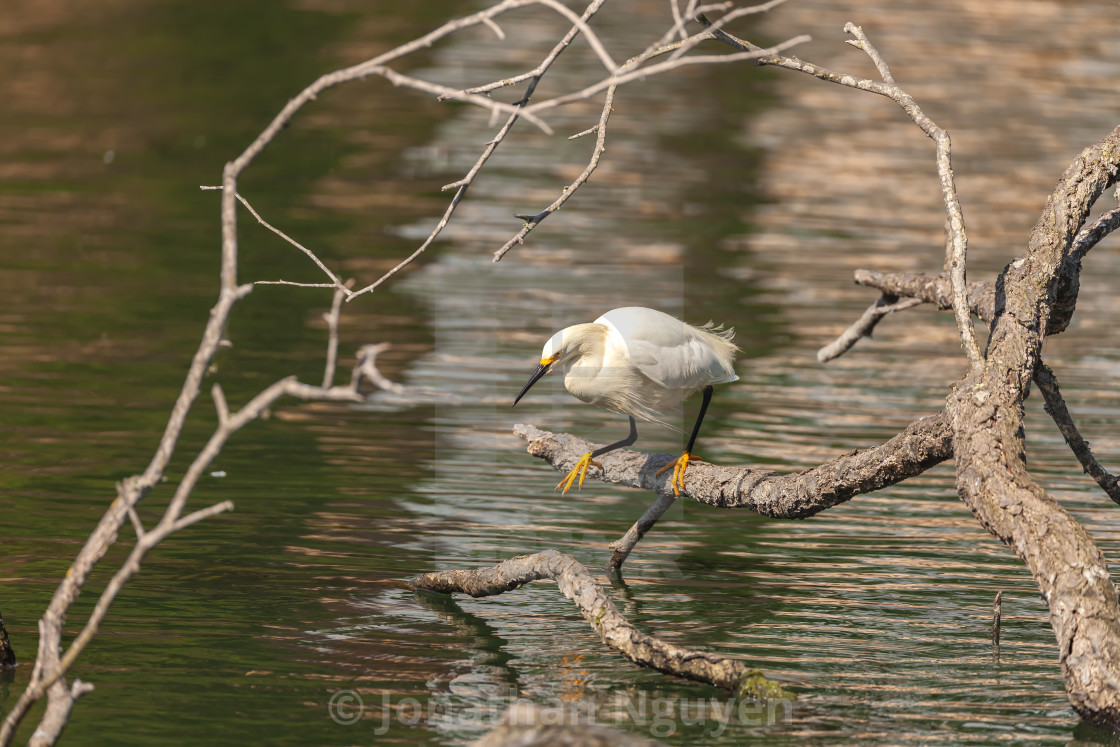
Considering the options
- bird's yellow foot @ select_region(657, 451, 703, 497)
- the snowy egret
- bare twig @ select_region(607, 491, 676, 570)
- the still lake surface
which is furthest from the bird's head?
the still lake surface

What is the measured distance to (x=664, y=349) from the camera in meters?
6.73

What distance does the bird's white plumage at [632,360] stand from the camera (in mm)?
6633

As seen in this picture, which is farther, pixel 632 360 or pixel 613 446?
pixel 613 446

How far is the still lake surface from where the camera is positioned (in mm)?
6074

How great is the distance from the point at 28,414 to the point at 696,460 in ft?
16.5

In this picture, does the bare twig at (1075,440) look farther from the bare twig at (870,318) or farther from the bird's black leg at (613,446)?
the bird's black leg at (613,446)

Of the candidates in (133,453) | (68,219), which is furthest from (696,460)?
(68,219)

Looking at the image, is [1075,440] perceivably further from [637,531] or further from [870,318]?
[637,531]

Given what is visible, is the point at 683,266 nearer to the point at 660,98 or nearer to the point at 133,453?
the point at 133,453

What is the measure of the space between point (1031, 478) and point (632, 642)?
159 cm

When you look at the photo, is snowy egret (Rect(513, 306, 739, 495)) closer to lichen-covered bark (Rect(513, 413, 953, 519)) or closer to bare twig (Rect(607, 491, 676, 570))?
lichen-covered bark (Rect(513, 413, 953, 519))

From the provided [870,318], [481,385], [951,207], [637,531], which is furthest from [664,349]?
[481,385]

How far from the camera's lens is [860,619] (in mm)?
6891

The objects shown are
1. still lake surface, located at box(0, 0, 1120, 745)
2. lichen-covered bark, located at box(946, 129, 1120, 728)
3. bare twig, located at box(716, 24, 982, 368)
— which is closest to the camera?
lichen-covered bark, located at box(946, 129, 1120, 728)
